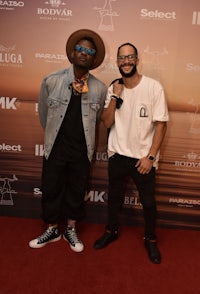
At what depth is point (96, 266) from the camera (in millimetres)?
2295

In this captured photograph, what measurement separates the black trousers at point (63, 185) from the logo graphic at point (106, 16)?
3.45 ft

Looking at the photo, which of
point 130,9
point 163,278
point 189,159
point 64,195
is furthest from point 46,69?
point 163,278

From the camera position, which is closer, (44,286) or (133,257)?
(44,286)

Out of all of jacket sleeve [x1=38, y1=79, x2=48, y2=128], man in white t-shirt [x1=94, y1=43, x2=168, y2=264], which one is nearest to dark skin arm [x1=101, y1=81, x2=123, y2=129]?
man in white t-shirt [x1=94, y1=43, x2=168, y2=264]

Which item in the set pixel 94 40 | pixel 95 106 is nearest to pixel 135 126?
pixel 95 106

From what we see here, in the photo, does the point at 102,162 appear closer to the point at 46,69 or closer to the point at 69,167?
the point at 69,167

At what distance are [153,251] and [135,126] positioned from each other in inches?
40.2

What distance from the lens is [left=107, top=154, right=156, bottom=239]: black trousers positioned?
91.4 inches

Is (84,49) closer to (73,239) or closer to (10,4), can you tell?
(10,4)

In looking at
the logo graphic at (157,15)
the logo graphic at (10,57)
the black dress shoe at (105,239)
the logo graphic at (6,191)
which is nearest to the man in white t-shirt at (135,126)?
the black dress shoe at (105,239)

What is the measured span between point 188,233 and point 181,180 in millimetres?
522

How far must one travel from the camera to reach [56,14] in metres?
2.45

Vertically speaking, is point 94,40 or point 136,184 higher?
point 94,40

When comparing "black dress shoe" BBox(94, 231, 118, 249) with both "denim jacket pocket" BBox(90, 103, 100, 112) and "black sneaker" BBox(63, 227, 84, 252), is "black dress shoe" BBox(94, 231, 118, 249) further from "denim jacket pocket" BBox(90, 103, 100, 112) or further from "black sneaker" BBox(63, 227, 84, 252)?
"denim jacket pocket" BBox(90, 103, 100, 112)
